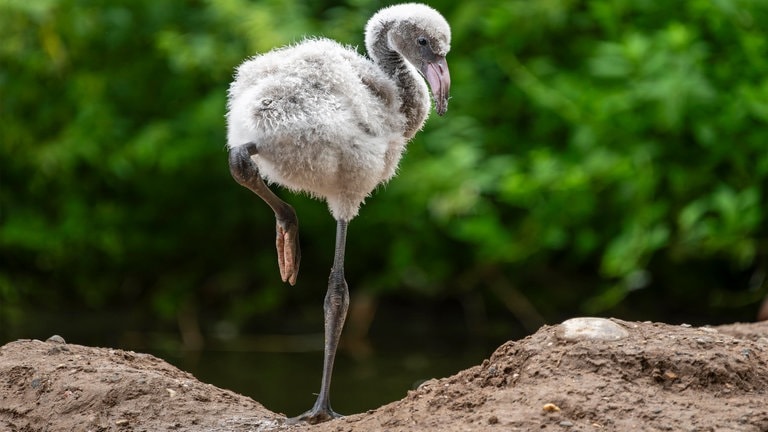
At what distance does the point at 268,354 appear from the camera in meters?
7.20

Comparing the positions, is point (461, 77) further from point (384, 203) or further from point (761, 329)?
point (761, 329)

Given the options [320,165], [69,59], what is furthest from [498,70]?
[320,165]

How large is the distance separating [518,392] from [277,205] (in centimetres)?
110

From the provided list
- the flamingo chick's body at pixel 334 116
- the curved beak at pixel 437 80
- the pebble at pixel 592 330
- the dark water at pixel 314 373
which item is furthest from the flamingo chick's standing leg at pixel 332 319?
the dark water at pixel 314 373

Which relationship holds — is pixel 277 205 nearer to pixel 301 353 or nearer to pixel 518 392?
pixel 518 392

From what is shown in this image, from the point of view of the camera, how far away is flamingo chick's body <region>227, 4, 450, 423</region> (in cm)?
334

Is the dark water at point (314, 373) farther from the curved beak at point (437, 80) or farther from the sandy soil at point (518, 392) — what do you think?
the curved beak at point (437, 80)

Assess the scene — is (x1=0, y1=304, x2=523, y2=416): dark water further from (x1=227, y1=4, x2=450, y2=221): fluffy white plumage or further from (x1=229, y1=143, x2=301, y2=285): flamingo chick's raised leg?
(x1=227, y1=4, x2=450, y2=221): fluffy white plumage

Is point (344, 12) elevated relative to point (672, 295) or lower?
elevated

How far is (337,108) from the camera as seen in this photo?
11.0 feet

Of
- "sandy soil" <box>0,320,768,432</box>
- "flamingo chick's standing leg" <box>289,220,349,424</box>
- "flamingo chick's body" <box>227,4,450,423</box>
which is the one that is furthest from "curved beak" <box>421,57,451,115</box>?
"sandy soil" <box>0,320,768,432</box>

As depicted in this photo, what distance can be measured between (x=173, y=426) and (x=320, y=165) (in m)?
0.92

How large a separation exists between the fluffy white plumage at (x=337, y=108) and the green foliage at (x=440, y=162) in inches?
A: 106

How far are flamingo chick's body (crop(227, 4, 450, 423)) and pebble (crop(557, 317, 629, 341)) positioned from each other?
78 centimetres
